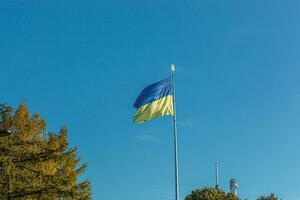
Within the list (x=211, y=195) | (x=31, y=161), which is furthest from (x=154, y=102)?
(x=211, y=195)

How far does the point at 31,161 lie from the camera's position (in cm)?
3997

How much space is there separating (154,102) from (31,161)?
323 inches

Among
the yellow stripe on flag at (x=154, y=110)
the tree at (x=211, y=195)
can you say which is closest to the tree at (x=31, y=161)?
the yellow stripe on flag at (x=154, y=110)

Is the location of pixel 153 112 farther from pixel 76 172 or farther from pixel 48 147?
pixel 76 172

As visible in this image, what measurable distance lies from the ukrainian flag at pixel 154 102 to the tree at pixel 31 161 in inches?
256

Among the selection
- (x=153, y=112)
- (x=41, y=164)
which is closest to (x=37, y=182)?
(x=41, y=164)

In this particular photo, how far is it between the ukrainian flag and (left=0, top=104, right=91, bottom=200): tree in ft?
21.3

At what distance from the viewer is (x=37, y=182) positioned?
3950 centimetres

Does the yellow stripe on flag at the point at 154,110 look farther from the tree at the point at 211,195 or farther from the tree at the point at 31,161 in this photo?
the tree at the point at 211,195

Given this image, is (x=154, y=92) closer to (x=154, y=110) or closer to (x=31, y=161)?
(x=154, y=110)

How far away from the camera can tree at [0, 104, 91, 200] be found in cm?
3775

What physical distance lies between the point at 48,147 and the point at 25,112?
2.90m

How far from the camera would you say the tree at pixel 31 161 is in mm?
37750

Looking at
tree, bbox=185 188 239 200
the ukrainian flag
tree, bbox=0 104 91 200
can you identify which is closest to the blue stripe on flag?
the ukrainian flag
